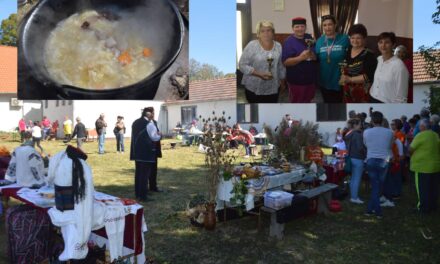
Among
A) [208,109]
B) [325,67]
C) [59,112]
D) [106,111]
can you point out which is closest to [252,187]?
[325,67]

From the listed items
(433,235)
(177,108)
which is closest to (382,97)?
(433,235)

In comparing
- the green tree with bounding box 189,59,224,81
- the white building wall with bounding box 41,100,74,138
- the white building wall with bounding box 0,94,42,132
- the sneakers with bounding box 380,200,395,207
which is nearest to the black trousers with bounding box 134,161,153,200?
the sneakers with bounding box 380,200,395,207

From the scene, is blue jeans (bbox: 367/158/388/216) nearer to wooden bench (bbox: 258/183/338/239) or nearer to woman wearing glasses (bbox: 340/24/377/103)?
wooden bench (bbox: 258/183/338/239)

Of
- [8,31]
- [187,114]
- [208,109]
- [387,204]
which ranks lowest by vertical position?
[387,204]

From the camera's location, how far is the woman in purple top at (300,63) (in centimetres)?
664

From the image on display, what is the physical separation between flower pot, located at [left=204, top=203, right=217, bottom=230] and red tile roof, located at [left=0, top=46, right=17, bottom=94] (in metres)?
25.0

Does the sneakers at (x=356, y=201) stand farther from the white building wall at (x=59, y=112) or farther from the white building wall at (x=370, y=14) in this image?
the white building wall at (x=59, y=112)

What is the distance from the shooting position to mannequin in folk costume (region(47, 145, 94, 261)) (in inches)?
138

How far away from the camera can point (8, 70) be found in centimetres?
2752

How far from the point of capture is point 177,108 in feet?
85.4

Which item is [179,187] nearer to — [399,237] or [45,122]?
[399,237]

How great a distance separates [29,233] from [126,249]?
109 centimetres

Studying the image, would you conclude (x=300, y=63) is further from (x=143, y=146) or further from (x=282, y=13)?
(x=143, y=146)

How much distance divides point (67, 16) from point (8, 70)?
86.5 feet
